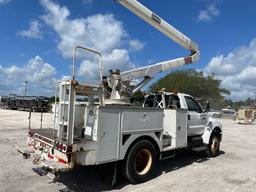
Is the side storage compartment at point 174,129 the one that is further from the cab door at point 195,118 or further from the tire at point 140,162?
the cab door at point 195,118

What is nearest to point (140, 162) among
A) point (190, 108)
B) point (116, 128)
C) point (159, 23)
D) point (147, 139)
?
point (147, 139)

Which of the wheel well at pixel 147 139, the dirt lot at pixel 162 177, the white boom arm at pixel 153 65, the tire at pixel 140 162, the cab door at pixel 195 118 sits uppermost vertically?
the white boom arm at pixel 153 65

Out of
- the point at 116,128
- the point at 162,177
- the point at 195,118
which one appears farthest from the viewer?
the point at 195,118

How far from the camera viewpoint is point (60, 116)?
5.98 metres

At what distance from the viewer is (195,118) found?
9.28 meters

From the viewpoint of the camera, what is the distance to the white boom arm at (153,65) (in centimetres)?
736

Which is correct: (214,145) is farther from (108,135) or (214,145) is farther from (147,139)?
(108,135)

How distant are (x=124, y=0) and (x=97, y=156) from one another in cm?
438

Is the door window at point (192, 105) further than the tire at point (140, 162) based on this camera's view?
Yes

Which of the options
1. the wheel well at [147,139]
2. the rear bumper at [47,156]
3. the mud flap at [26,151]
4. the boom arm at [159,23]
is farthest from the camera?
the boom arm at [159,23]

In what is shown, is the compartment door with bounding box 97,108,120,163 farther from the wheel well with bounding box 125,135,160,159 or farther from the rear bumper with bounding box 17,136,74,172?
the rear bumper with bounding box 17,136,74,172

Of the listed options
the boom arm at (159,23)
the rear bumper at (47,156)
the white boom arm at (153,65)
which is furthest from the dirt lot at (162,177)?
the boom arm at (159,23)

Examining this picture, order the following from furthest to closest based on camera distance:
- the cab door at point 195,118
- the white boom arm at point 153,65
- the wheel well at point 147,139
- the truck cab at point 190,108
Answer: the cab door at point 195,118 < the truck cab at point 190,108 < the white boom arm at point 153,65 < the wheel well at point 147,139

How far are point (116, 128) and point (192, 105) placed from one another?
4.13 meters
